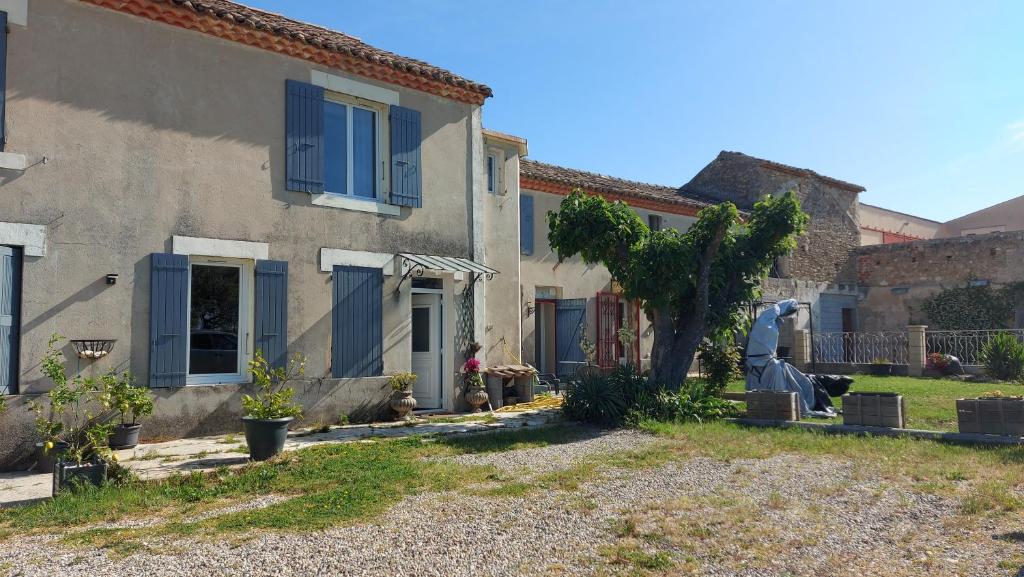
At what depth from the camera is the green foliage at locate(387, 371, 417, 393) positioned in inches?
417

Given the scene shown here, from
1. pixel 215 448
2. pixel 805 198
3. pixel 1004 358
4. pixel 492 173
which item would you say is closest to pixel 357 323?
pixel 215 448

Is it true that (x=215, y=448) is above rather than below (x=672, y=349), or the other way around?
below

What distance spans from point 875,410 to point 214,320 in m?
8.54

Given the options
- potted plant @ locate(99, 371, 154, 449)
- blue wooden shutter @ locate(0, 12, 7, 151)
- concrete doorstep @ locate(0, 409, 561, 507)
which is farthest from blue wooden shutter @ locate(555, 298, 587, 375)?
blue wooden shutter @ locate(0, 12, 7, 151)

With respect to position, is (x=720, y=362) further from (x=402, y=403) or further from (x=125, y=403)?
(x=125, y=403)

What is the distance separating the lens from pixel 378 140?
1099 cm

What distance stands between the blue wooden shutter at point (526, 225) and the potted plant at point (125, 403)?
30.3ft

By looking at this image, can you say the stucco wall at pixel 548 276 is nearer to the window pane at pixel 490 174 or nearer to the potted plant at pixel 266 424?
the window pane at pixel 490 174

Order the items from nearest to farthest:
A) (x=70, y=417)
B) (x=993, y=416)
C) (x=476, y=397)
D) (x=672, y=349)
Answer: (x=70, y=417) → (x=993, y=416) → (x=672, y=349) → (x=476, y=397)

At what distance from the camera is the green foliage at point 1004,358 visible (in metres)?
17.0

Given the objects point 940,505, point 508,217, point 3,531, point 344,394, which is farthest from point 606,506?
point 508,217

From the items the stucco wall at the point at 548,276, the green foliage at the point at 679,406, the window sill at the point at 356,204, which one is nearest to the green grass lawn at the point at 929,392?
the green foliage at the point at 679,406

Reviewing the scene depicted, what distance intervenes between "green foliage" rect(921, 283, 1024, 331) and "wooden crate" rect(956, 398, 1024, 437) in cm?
1608

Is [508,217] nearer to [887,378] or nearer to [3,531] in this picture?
[3,531]
